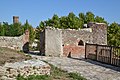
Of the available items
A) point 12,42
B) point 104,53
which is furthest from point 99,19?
point 104,53

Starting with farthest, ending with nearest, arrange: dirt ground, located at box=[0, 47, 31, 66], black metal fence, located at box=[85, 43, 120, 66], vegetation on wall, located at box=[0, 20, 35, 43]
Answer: vegetation on wall, located at box=[0, 20, 35, 43]
black metal fence, located at box=[85, 43, 120, 66]
dirt ground, located at box=[0, 47, 31, 66]

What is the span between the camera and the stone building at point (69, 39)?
17.7 m

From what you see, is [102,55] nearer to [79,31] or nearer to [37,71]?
[79,31]

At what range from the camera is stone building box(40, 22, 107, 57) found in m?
17.7

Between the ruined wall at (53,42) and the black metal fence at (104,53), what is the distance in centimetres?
212

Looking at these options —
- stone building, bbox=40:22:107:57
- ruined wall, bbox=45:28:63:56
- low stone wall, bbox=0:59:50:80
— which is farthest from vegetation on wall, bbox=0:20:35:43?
low stone wall, bbox=0:59:50:80

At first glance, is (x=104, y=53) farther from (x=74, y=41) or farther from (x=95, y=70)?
(x=74, y=41)

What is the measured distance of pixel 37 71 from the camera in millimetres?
8305

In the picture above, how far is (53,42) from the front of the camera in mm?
17609

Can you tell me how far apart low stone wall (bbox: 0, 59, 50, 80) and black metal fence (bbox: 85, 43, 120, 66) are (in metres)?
6.08

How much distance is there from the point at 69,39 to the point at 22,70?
35.3 ft

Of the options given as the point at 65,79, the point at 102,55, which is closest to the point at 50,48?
the point at 102,55

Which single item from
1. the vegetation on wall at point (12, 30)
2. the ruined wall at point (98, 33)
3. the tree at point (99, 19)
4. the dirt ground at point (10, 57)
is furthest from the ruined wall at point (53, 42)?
the tree at point (99, 19)

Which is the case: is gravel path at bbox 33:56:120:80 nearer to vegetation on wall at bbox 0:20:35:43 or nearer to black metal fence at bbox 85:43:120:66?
black metal fence at bbox 85:43:120:66
